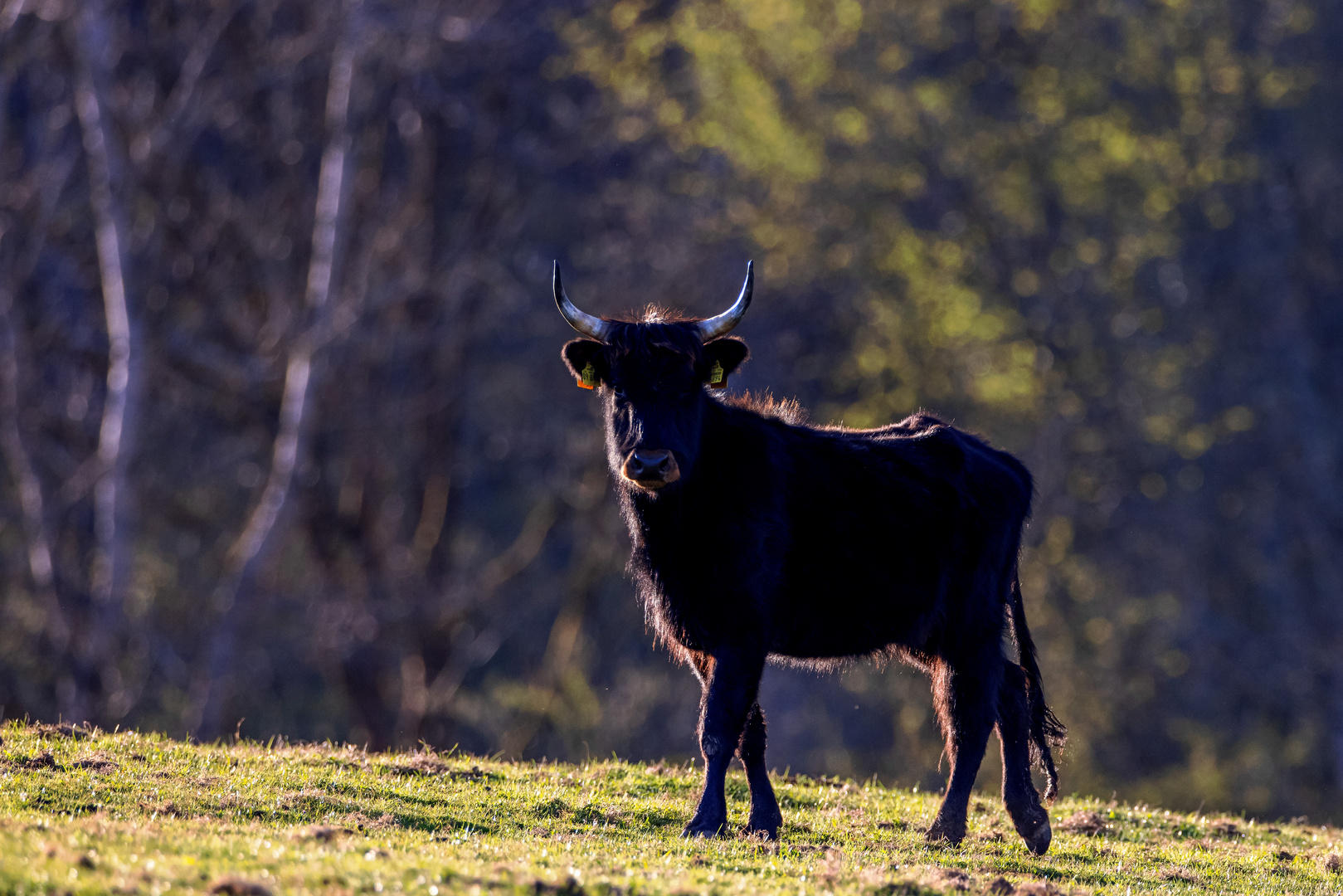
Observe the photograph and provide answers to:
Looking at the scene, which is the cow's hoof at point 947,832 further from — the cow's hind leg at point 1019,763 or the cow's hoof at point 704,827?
the cow's hoof at point 704,827

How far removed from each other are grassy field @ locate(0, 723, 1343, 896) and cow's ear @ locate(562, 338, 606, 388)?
250cm

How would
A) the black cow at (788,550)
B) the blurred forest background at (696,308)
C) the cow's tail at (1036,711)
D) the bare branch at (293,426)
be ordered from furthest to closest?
the blurred forest background at (696,308) → the bare branch at (293,426) → the cow's tail at (1036,711) → the black cow at (788,550)

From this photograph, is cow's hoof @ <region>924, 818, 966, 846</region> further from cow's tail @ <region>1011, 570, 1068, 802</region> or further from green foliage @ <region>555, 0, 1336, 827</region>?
green foliage @ <region>555, 0, 1336, 827</region>

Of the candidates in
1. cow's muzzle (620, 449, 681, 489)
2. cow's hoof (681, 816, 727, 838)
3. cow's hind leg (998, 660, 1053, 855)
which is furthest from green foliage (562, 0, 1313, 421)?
cow's hoof (681, 816, 727, 838)

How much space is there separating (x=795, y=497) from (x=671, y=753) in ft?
69.6

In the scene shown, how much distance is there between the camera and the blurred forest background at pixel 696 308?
24.9 m

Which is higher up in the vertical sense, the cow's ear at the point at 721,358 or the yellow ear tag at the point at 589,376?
the cow's ear at the point at 721,358

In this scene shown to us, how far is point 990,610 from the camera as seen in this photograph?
9.45 metres

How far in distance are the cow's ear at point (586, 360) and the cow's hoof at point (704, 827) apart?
267cm

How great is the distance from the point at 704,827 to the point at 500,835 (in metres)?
1.10

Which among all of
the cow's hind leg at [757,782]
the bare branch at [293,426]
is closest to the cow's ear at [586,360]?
the cow's hind leg at [757,782]

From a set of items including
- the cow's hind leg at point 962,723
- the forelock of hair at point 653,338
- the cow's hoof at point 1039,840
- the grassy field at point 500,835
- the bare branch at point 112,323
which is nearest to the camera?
the grassy field at point 500,835

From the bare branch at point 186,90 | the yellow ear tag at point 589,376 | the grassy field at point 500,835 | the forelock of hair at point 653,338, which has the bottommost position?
the grassy field at point 500,835

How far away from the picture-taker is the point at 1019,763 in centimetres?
930
